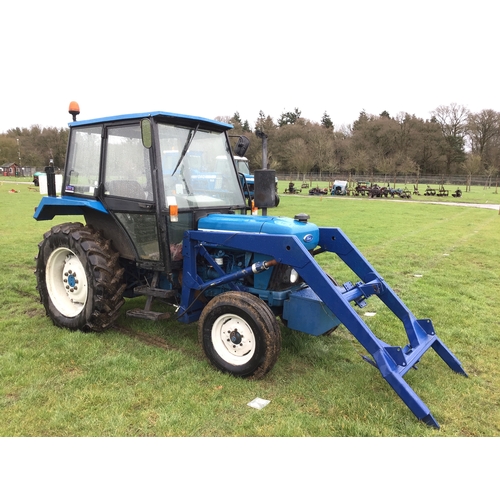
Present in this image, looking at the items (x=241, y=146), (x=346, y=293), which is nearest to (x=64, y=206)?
(x=241, y=146)

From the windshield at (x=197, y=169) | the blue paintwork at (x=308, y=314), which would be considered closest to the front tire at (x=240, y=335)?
the blue paintwork at (x=308, y=314)

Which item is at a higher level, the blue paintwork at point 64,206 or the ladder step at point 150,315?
the blue paintwork at point 64,206

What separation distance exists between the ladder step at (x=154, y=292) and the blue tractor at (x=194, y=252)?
1 centimetres

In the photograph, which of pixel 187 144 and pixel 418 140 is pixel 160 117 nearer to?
pixel 187 144

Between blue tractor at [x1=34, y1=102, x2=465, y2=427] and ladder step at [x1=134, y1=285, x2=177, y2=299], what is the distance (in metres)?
0.01

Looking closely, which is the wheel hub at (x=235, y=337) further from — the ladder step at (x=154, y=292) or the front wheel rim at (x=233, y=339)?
the ladder step at (x=154, y=292)

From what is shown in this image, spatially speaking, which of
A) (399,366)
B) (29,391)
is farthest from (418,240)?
(29,391)

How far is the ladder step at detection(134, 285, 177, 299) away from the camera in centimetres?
416

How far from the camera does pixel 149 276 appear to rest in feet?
14.7

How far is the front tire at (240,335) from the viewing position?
10.9 feet

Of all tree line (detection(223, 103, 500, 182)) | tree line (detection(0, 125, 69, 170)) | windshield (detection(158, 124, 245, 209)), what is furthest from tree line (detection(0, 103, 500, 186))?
windshield (detection(158, 124, 245, 209))

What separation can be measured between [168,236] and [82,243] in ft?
3.15

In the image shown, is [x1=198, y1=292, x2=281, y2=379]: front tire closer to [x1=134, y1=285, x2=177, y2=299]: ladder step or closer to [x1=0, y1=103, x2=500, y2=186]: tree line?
[x1=134, y1=285, x2=177, y2=299]: ladder step

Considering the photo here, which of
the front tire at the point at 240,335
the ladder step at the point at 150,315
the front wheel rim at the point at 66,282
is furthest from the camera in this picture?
the front wheel rim at the point at 66,282
